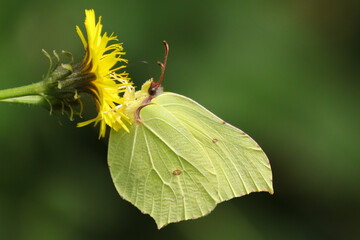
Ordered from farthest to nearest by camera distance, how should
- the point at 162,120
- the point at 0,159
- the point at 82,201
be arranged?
the point at 82,201, the point at 0,159, the point at 162,120

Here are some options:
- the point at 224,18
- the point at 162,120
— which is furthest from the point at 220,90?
the point at 162,120

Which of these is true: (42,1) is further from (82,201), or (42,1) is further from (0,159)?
(82,201)

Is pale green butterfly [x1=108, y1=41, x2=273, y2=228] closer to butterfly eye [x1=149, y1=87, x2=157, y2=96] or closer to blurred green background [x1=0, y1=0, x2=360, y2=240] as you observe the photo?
butterfly eye [x1=149, y1=87, x2=157, y2=96]

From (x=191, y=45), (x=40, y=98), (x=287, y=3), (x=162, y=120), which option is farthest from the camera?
(x=287, y=3)

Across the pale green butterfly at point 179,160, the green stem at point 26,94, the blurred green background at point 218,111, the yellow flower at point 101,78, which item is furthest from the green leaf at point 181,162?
the blurred green background at point 218,111

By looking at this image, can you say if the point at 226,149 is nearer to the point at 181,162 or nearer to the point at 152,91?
the point at 181,162

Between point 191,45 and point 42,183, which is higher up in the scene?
point 191,45
